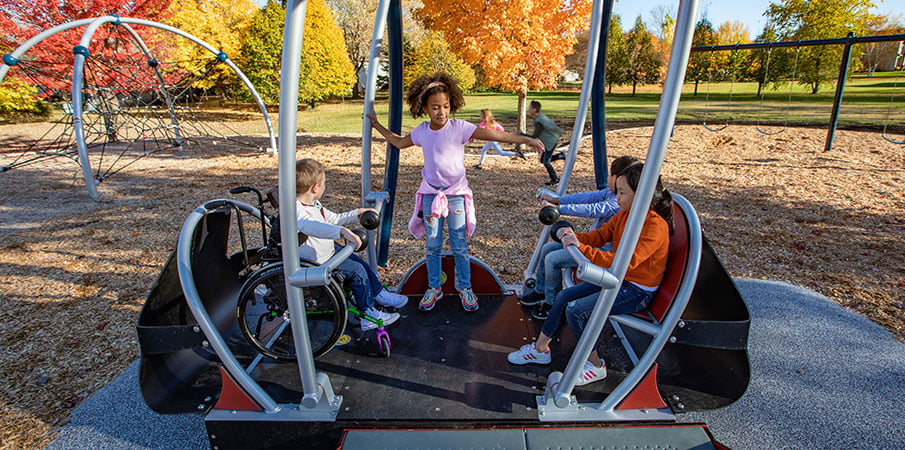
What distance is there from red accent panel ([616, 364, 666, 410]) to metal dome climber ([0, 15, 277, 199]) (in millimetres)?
7891

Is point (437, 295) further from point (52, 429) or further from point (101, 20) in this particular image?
point (101, 20)

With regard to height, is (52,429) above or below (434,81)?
below

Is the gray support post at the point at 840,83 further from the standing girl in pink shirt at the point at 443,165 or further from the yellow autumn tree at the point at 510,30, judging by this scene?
the standing girl in pink shirt at the point at 443,165

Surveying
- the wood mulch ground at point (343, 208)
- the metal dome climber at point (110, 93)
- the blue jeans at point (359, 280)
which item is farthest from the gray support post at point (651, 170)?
the metal dome climber at point (110, 93)

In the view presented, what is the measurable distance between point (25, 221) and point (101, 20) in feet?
11.0

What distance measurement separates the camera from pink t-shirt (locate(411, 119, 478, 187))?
10.1 feet

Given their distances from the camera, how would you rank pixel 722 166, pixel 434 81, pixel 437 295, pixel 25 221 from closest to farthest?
1. pixel 434 81
2. pixel 437 295
3. pixel 25 221
4. pixel 722 166

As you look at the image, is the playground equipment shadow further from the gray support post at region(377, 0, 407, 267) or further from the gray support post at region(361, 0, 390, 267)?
the gray support post at region(361, 0, 390, 267)

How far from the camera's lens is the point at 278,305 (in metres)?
2.72

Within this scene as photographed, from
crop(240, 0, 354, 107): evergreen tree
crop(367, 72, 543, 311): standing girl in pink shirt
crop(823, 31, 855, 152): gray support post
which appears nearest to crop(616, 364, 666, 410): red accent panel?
crop(367, 72, 543, 311): standing girl in pink shirt

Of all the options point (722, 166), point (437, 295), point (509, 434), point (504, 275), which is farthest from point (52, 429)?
point (722, 166)

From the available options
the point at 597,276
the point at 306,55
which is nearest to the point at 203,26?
the point at 306,55

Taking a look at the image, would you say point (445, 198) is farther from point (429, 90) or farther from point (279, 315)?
point (279, 315)

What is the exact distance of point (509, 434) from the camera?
6.98 ft
